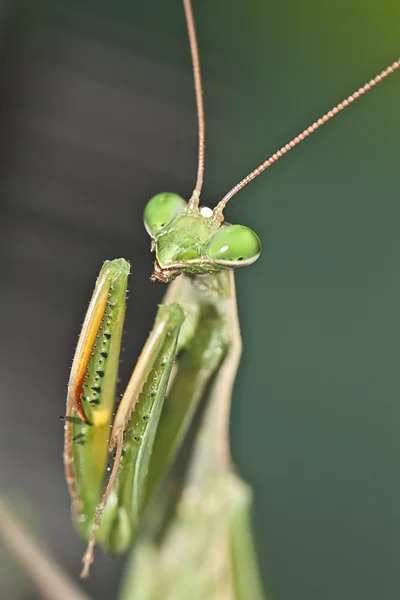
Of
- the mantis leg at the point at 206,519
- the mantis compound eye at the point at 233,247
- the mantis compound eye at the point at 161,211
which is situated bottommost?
the mantis leg at the point at 206,519

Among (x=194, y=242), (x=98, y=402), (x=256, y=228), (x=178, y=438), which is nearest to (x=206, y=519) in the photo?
(x=178, y=438)

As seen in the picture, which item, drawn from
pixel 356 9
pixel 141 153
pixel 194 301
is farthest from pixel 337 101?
pixel 194 301

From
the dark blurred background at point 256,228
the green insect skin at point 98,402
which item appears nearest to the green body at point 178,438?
the green insect skin at point 98,402

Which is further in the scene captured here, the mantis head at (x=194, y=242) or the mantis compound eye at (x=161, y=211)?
the mantis compound eye at (x=161, y=211)

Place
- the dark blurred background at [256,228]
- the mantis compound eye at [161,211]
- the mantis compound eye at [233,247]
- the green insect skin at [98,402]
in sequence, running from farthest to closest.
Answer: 1. the dark blurred background at [256,228]
2. the mantis compound eye at [161,211]
3. the mantis compound eye at [233,247]
4. the green insect skin at [98,402]

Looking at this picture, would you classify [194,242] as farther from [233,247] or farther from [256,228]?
[256,228]

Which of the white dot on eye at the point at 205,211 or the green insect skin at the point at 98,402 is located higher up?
the white dot on eye at the point at 205,211

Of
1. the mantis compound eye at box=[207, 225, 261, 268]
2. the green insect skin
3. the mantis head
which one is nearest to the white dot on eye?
the mantis head

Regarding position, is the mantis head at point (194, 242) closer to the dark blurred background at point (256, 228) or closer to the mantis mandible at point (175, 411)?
the mantis mandible at point (175, 411)
